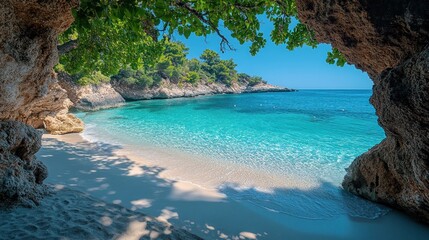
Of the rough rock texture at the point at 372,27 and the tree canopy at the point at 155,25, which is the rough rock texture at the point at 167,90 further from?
the rough rock texture at the point at 372,27

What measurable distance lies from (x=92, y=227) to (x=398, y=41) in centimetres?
535

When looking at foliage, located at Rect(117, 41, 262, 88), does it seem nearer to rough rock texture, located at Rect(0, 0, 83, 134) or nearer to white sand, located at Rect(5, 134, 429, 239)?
white sand, located at Rect(5, 134, 429, 239)

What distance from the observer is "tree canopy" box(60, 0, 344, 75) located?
116 inches

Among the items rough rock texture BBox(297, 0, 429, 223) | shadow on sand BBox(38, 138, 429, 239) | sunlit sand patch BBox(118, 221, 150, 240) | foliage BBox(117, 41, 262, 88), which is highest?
foliage BBox(117, 41, 262, 88)

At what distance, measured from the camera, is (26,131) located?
12.9ft

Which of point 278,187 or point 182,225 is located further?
point 278,187

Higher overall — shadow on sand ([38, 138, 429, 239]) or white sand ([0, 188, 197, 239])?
white sand ([0, 188, 197, 239])

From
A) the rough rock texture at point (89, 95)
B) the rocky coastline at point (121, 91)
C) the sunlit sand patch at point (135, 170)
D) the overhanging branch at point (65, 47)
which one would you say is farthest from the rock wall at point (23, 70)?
the rough rock texture at point (89, 95)

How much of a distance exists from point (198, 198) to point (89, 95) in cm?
2871

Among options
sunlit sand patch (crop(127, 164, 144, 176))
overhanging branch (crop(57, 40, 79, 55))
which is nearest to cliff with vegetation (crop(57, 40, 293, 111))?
overhanging branch (crop(57, 40, 79, 55))

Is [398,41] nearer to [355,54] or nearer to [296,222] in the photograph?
[355,54]

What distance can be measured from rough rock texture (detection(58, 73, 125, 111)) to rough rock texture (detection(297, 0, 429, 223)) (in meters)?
24.0

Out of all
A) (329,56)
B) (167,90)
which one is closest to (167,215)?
(329,56)

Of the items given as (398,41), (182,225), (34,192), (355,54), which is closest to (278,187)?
(182,225)
